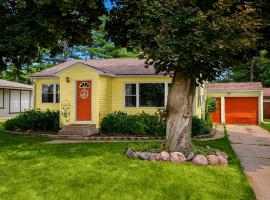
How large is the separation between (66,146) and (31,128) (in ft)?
19.6

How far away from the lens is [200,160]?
982 cm

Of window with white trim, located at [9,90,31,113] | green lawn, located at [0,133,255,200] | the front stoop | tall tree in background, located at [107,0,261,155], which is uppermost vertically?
tall tree in background, located at [107,0,261,155]

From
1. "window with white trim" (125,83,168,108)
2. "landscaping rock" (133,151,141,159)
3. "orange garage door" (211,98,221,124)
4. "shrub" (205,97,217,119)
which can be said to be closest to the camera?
"landscaping rock" (133,151,141,159)

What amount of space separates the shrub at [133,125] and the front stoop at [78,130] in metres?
0.62

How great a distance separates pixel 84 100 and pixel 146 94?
3.38m

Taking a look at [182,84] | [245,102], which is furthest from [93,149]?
[245,102]

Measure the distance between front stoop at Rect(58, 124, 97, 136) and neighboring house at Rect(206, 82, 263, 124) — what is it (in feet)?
43.9

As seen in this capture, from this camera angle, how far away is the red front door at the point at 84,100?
17.9 meters

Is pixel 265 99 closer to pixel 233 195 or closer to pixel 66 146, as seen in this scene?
pixel 66 146

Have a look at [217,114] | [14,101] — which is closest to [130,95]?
[217,114]

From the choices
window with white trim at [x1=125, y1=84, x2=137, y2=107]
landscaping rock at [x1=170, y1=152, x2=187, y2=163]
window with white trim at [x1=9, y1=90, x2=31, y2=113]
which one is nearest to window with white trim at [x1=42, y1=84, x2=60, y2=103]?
window with white trim at [x1=125, y1=84, x2=137, y2=107]

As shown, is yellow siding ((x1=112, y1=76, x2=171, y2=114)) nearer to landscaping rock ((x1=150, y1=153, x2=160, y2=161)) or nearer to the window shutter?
landscaping rock ((x1=150, y1=153, x2=160, y2=161))

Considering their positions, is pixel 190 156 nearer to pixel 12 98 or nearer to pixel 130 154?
pixel 130 154

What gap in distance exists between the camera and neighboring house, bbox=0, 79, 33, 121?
30562 mm
